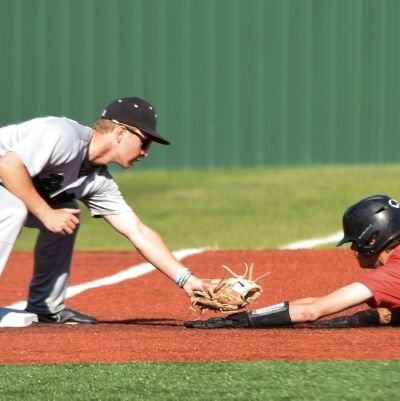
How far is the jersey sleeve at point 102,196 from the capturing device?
7.20m

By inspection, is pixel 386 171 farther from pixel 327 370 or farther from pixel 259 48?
pixel 327 370

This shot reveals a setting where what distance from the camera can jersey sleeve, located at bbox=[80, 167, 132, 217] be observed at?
720cm

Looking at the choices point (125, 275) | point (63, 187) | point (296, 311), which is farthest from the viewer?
point (125, 275)

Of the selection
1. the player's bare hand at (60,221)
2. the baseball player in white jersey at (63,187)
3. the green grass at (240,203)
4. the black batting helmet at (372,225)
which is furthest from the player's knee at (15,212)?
the green grass at (240,203)

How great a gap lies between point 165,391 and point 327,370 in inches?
27.9

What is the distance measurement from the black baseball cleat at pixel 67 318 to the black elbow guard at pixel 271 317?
114 centimetres

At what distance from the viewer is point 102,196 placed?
285 inches

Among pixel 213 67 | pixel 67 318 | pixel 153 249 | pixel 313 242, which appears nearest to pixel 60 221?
pixel 153 249

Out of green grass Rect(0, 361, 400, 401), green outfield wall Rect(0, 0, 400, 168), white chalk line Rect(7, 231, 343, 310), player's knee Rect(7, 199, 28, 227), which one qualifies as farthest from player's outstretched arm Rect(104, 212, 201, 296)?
green outfield wall Rect(0, 0, 400, 168)

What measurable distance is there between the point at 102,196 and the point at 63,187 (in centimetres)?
31

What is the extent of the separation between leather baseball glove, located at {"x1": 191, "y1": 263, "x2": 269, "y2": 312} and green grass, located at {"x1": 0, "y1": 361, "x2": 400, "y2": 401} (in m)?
1.34

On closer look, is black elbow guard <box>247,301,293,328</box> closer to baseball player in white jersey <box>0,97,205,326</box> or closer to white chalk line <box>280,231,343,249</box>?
baseball player in white jersey <box>0,97,205,326</box>

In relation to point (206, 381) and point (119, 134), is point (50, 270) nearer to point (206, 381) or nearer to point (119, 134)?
point (119, 134)

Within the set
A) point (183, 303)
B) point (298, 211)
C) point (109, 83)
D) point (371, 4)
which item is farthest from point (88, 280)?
point (371, 4)
